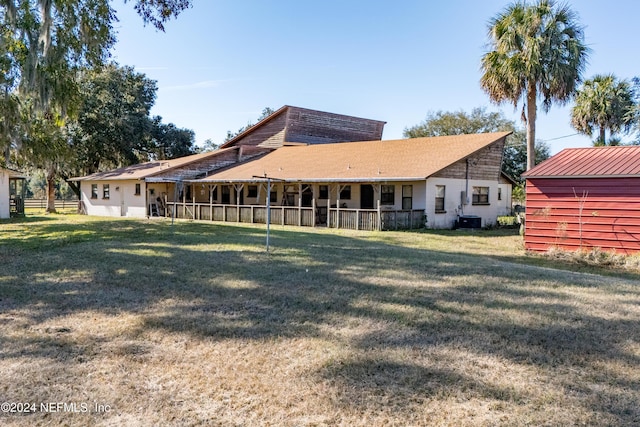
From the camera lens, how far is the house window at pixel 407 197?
20.4 m

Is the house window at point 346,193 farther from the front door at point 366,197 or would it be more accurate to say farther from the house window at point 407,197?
the house window at point 407,197

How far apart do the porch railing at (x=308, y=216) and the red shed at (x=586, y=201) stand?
239 inches

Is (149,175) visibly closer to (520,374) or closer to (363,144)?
(363,144)

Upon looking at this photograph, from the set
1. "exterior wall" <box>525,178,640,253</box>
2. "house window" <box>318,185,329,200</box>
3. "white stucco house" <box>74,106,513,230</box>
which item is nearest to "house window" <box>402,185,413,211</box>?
"white stucco house" <box>74,106,513,230</box>

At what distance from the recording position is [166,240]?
1274 cm

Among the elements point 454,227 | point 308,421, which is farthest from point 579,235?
point 308,421

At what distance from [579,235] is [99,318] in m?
12.0

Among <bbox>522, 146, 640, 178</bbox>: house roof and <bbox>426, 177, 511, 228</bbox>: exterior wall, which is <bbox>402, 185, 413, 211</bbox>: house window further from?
<bbox>522, 146, 640, 178</bbox>: house roof

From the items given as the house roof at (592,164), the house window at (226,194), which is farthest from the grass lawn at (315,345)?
the house window at (226,194)

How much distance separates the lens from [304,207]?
21422 mm

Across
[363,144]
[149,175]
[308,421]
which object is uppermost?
[363,144]

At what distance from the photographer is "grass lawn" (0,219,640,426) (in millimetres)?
3299

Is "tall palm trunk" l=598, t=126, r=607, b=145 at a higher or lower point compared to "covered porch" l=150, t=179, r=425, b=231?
higher

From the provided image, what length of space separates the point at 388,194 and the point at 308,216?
3.66 m
